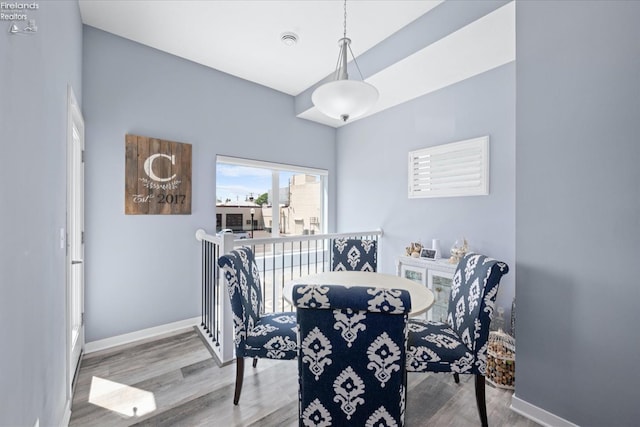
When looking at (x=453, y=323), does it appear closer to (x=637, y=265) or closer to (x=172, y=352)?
(x=637, y=265)

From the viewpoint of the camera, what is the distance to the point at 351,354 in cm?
117

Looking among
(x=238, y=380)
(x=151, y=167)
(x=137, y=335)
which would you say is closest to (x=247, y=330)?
(x=238, y=380)

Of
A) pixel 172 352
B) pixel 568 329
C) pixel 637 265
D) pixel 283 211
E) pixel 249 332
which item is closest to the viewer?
pixel 637 265

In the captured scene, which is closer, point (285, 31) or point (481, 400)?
point (481, 400)

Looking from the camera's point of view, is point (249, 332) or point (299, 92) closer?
point (249, 332)

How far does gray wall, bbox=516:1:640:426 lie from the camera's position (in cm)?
141

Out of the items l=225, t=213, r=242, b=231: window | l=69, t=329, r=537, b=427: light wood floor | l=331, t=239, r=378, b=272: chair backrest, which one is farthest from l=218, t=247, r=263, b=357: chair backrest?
l=225, t=213, r=242, b=231: window

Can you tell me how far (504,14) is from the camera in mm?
1967

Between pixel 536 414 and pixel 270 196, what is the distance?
3.35 metres

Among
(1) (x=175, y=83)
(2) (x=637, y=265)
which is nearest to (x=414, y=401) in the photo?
(2) (x=637, y=265)

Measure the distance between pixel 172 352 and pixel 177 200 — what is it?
146 centimetres

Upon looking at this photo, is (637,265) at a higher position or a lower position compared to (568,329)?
higher

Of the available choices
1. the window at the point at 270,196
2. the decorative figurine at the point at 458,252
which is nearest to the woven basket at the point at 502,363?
the decorative figurine at the point at 458,252

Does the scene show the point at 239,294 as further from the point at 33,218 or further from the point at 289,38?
the point at 289,38
